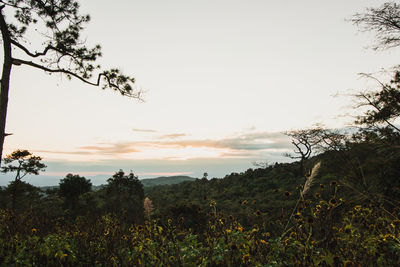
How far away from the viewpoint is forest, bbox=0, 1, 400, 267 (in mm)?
2396

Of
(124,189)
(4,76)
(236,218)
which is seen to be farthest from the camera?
(124,189)

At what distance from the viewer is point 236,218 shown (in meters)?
4.26

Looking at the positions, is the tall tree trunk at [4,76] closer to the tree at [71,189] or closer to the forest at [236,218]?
the forest at [236,218]

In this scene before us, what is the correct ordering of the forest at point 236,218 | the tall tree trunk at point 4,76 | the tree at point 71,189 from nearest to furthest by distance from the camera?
the forest at point 236,218 → the tall tree trunk at point 4,76 → the tree at point 71,189

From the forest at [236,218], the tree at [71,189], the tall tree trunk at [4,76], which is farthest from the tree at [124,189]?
the tall tree trunk at [4,76]

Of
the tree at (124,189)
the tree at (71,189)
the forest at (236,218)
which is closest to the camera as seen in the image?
the forest at (236,218)

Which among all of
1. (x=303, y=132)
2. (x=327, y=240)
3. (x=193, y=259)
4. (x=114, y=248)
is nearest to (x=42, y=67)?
(x=114, y=248)

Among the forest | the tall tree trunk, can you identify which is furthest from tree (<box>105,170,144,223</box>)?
the tall tree trunk

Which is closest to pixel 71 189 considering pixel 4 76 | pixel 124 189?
pixel 124 189

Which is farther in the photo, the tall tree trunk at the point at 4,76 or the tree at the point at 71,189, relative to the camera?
the tree at the point at 71,189

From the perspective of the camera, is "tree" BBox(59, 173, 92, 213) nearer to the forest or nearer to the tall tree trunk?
the forest

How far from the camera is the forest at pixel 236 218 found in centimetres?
240

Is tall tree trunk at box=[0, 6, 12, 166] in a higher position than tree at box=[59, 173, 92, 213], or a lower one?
higher

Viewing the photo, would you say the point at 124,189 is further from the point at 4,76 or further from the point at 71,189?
the point at 4,76
